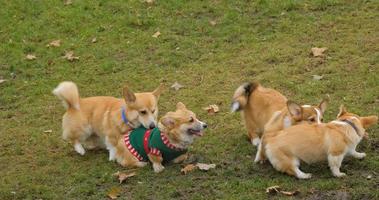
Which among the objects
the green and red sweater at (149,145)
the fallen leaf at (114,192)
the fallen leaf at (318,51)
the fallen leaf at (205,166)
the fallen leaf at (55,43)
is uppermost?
the green and red sweater at (149,145)

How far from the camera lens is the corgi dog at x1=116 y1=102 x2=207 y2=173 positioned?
6.82m

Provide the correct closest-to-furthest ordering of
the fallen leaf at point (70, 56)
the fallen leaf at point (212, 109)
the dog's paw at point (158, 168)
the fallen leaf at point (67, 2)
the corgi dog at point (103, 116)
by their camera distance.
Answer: the dog's paw at point (158, 168), the corgi dog at point (103, 116), the fallen leaf at point (212, 109), the fallen leaf at point (70, 56), the fallen leaf at point (67, 2)

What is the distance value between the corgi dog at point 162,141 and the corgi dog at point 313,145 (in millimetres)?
901

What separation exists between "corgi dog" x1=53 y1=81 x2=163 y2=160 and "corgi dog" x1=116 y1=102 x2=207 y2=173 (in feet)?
0.55

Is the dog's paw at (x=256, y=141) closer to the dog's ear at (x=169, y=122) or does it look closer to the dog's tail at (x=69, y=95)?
the dog's ear at (x=169, y=122)

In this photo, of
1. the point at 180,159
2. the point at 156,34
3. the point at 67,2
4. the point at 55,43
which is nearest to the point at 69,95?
the point at 180,159

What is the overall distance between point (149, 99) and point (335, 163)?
2.25 meters

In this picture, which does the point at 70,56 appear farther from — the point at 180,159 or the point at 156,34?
the point at 180,159

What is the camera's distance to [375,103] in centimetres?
822

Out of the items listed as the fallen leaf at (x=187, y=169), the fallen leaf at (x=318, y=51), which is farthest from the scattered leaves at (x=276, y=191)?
the fallen leaf at (x=318, y=51)

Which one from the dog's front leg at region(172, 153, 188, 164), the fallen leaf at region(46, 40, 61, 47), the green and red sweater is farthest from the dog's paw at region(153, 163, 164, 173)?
the fallen leaf at region(46, 40, 61, 47)

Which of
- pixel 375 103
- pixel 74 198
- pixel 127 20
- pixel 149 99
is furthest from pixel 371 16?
pixel 74 198

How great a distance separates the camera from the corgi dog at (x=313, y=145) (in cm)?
630

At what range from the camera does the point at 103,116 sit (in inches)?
299
